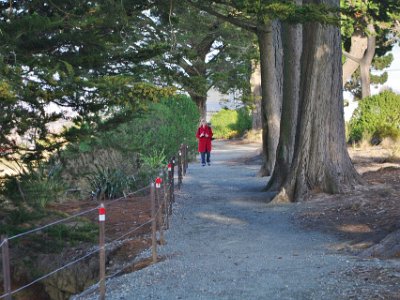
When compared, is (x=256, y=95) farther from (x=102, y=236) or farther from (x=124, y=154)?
(x=102, y=236)

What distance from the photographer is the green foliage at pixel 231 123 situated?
188ft

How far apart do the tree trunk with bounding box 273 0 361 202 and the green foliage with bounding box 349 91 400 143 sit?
12162 millimetres

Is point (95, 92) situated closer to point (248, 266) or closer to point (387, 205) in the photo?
point (248, 266)

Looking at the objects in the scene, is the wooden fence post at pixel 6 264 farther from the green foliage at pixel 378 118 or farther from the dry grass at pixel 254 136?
the dry grass at pixel 254 136

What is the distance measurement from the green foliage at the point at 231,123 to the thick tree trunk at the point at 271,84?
35432 mm

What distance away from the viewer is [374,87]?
2753 inches

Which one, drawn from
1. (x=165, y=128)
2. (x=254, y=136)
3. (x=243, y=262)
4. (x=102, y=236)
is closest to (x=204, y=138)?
(x=165, y=128)

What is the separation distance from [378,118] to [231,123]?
32.2 m

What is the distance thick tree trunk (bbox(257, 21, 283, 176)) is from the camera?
20062mm

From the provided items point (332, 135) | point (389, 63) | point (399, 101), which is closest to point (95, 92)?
point (332, 135)

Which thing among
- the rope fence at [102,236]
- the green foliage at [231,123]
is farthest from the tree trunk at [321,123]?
the green foliage at [231,123]

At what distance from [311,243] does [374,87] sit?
61.0m

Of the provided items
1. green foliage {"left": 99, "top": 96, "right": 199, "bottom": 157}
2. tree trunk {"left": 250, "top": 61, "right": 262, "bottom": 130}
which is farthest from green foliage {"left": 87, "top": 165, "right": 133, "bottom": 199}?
tree trunk {"left": 250, "top": 61, "right": 262, "bottom": 130}

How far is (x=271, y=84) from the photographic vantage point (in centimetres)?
2047
